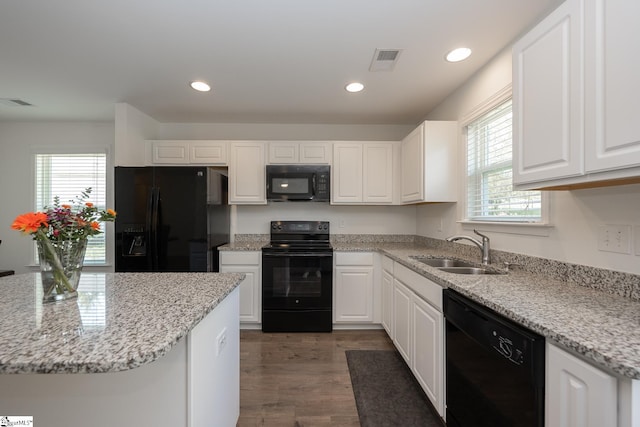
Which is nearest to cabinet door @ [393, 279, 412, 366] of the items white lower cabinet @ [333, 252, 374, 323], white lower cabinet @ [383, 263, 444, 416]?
white lower cabinet @ [383, 263, 444, 416]

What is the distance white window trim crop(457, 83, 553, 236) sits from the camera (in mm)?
1551

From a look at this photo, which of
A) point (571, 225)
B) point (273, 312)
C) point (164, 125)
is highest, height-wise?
point (164, 125)

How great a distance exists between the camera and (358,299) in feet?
9.44

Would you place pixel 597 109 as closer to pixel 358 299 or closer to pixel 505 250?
pixel 505 250

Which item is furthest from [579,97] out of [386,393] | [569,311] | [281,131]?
[281,131]

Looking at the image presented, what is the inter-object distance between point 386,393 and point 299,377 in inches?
25.4

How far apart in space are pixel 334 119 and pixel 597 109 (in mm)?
2608

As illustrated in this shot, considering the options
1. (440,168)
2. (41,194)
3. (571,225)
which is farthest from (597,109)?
(41,194)

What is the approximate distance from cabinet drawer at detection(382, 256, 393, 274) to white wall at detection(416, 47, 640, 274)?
0.72m

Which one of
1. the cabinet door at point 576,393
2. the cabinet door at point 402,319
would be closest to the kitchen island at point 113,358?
the cabinet door at point 576,393

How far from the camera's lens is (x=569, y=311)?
38.5 inches

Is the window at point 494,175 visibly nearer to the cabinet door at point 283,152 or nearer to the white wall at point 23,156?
A: the cabinet door at point 283,152

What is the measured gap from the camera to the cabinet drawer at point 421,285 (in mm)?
1579

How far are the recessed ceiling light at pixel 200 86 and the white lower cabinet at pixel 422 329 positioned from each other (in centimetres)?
236
